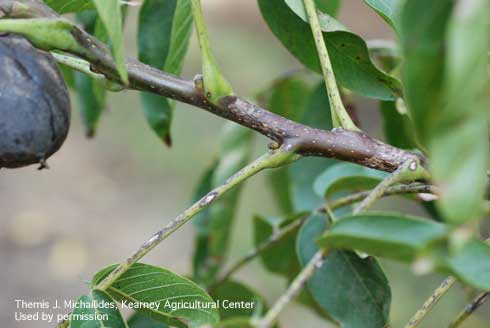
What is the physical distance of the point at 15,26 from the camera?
2.42 feet

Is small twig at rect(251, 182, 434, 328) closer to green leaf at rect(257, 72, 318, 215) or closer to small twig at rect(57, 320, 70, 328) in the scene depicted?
small twig at rect(57, 320, 70, 328)

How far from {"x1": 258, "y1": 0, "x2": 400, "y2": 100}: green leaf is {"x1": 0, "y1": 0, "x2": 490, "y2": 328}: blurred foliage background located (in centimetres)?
203

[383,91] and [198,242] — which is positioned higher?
[383,91]

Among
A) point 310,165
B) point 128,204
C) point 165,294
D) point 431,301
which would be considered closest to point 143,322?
point 165,294

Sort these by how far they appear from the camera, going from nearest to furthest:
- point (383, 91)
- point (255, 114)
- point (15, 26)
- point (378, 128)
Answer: point (15, 26)
point (255, 114)
point (383, 91)
point (378, 128)

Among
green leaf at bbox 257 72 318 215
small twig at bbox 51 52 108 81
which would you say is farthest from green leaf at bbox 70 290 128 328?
green leaf at bbox 257 72 318 215

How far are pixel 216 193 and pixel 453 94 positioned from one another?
41 centimetres

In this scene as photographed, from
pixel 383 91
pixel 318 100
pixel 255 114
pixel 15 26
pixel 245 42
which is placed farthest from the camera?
pixel 245 42

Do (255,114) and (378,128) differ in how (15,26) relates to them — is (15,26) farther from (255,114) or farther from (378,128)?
(378,128)

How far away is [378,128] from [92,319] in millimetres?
3251

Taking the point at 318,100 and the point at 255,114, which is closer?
the point at 255,114

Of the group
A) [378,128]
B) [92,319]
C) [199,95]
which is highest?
[199,95]

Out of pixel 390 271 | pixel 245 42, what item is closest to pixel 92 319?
pixel 390 271

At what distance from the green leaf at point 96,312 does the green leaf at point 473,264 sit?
44 centimetres
